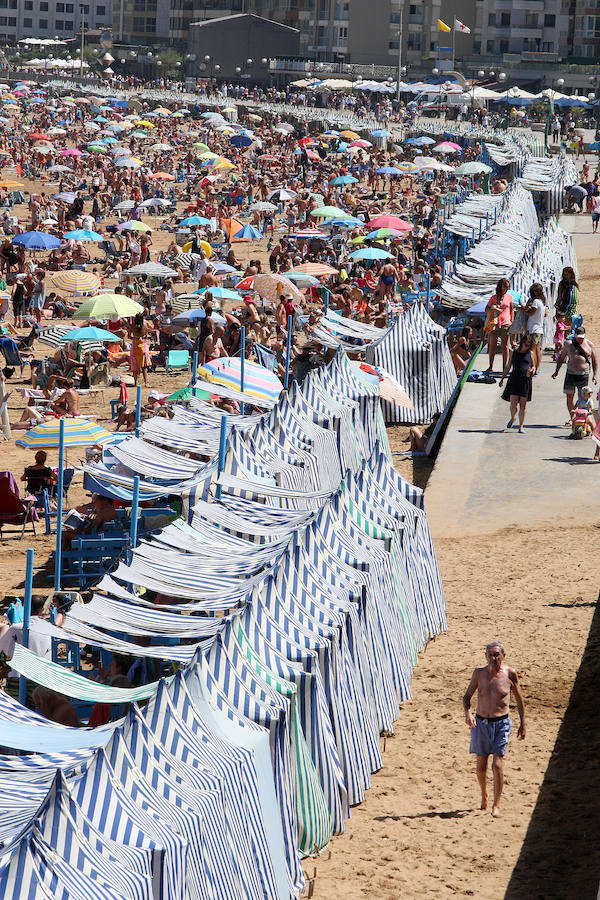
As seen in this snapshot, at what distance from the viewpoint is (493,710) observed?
898 centimetres

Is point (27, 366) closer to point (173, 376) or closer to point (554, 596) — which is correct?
point (173, 376)

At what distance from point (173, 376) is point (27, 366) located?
Answer: 9.73 ft

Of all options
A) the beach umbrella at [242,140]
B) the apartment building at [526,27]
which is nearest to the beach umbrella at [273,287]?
the beach umbrella at [242,140]

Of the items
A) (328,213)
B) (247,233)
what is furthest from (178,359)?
(328,213)

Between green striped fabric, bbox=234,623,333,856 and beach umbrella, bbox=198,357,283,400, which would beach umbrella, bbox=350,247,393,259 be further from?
green striped fabric, bbox=234,623,333,856

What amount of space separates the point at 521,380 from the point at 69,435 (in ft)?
20.3

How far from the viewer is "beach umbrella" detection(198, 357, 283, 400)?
16609 mm

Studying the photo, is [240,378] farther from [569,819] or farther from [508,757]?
[569,819]

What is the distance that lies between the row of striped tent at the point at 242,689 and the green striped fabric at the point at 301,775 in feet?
0.04

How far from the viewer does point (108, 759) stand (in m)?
6.79

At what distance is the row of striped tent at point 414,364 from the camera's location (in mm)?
20062

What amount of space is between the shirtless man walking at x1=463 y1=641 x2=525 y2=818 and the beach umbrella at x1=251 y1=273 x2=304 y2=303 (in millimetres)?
16563

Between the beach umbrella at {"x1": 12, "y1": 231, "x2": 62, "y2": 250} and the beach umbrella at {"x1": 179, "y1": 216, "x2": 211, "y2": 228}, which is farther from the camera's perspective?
the beach umbrella at {"x1": 179, "y1": 216, "x2": 211, "y2": 228}

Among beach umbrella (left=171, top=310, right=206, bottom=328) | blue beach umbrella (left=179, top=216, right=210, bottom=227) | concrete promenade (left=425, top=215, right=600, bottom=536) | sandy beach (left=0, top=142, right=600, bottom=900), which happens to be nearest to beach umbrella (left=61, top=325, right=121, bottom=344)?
beach umbrella (left=171, top=310, right=206, bottom=328)
